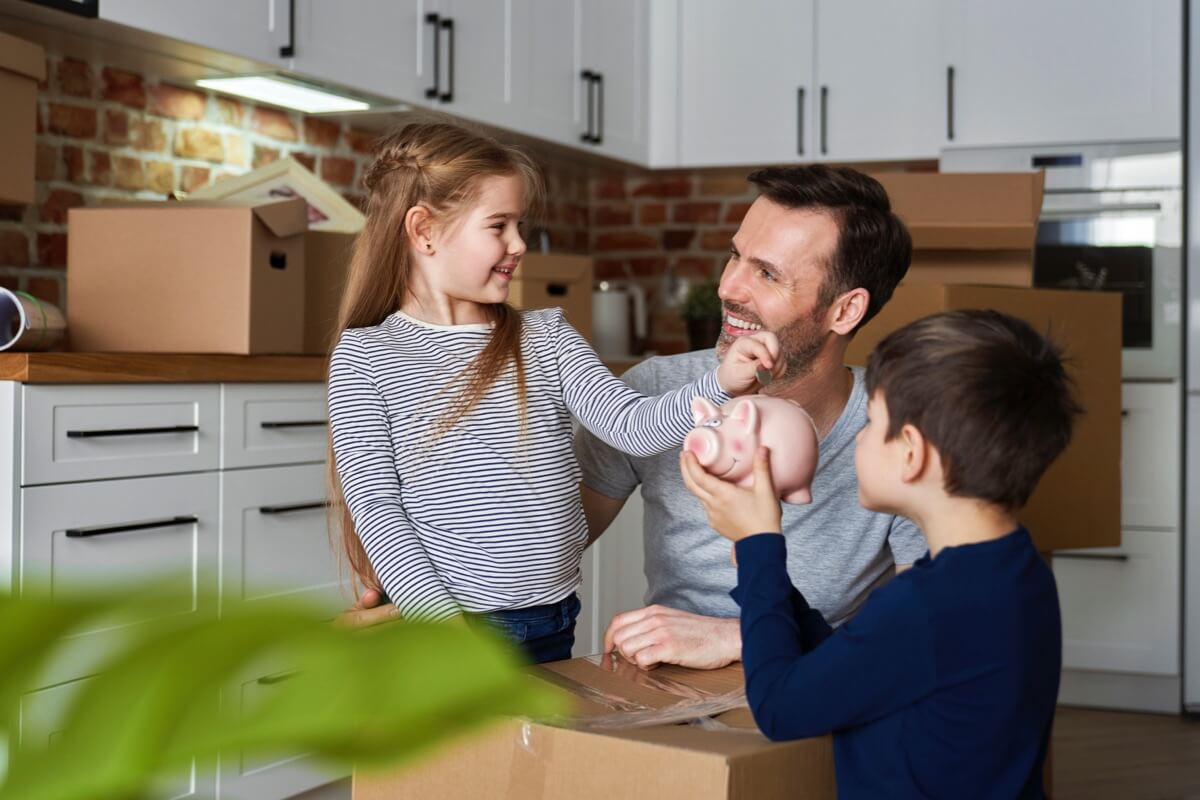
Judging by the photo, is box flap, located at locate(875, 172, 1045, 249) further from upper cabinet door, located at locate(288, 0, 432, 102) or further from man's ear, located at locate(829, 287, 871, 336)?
upper cabinet door, located at locate(288, 0, 432, 102)

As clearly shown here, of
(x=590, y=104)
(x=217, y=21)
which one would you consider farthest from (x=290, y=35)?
(x=590, y=104)

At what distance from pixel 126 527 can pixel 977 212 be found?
5.09 feet

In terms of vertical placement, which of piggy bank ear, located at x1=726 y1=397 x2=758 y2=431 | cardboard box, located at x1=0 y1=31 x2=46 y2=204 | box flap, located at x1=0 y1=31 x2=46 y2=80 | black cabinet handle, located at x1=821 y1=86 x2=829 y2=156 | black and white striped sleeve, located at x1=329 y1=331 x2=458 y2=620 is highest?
black cabinet handle, located at x1=821 y1=86 x2=829 y2=156

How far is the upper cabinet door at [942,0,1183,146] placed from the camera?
3725mm

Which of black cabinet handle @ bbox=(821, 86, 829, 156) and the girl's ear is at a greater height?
black cabinet handle @ bbox=(821, 86, 829, 156)

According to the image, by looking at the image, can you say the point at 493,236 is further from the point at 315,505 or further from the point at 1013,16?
the point at 1013,16

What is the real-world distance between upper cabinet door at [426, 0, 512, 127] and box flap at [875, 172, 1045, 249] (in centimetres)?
140

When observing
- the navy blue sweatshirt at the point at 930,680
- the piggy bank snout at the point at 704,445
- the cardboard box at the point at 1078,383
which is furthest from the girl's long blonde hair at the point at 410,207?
the cardboard box at the point at 1078,383

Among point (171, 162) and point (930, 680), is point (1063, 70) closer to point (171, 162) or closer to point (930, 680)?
point (171, 162)

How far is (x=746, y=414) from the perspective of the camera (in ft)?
3.77

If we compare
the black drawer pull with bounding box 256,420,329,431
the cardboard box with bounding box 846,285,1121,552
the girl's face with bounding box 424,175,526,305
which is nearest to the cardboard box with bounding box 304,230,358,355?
the black drawer pull with bounding box 256,420,329,431

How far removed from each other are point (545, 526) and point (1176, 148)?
2.90 meters

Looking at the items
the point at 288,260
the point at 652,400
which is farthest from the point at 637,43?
the point at 652,400

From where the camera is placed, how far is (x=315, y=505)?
2.50 meters
